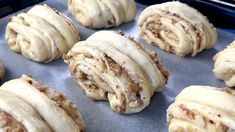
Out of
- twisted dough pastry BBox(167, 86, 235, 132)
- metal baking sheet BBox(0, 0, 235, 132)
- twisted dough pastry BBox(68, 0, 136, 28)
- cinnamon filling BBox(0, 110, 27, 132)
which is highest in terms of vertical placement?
cinnamon filling BBox(0, 110, 27, 132)

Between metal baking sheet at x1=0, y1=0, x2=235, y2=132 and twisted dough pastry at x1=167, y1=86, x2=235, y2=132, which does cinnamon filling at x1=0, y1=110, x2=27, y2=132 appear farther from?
twisted dough pastry at x1=167, y1=86, x2=235, y2=132

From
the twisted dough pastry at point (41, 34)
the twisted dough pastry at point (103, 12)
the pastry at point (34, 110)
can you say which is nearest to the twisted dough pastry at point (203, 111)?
the pastry at point (34, 110)

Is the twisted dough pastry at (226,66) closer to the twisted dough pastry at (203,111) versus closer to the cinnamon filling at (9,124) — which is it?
the twisted dough pastry at (203,111)

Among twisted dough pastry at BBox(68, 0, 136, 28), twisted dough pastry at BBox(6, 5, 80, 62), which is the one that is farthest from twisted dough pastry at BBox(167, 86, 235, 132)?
twisted dough pastry at BBox(68, 0, 136, 28)

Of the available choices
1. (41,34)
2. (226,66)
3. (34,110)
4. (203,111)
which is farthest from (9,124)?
(226,66)

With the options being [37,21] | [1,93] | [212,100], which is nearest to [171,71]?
[212,100]

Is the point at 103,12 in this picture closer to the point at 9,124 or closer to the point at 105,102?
the point at 105,102
